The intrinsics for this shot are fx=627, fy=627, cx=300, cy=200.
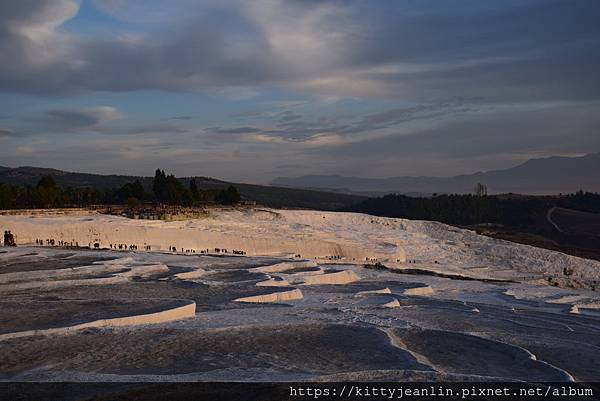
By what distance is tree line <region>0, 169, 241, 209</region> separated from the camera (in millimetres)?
48188

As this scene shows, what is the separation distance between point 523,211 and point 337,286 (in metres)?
66.0

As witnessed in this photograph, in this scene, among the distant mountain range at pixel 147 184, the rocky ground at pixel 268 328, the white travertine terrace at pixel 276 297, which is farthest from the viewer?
the distant mountain range at pixel 147 184

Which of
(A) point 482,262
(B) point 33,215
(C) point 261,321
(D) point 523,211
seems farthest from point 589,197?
(C) point 261,321

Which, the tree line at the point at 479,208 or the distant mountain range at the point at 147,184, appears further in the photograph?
the distant mountain range at the point at 147,184

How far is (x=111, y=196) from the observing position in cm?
6244

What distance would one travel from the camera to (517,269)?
38.2 metres

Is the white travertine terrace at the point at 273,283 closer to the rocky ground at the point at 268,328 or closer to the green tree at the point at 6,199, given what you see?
the rocky ground at the point at 268,328

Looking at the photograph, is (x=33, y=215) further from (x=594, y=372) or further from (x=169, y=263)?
(x=594, y=372)

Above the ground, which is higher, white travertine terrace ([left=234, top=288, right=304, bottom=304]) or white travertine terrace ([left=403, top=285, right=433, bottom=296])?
white travertine terrace ([left=234, top=288, right=304, bottom=304])

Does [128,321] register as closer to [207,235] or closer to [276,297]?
[276,297]

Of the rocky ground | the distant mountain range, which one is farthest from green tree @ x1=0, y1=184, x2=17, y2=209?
the distant mountain range

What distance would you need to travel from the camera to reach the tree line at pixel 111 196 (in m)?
48.2

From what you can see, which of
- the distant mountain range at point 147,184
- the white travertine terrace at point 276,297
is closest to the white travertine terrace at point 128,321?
the white travertine terrace at point 276,297

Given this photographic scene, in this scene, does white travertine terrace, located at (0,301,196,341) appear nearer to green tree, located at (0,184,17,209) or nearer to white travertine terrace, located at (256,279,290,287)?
white travertine terrace, located at (256,279,290,287)
